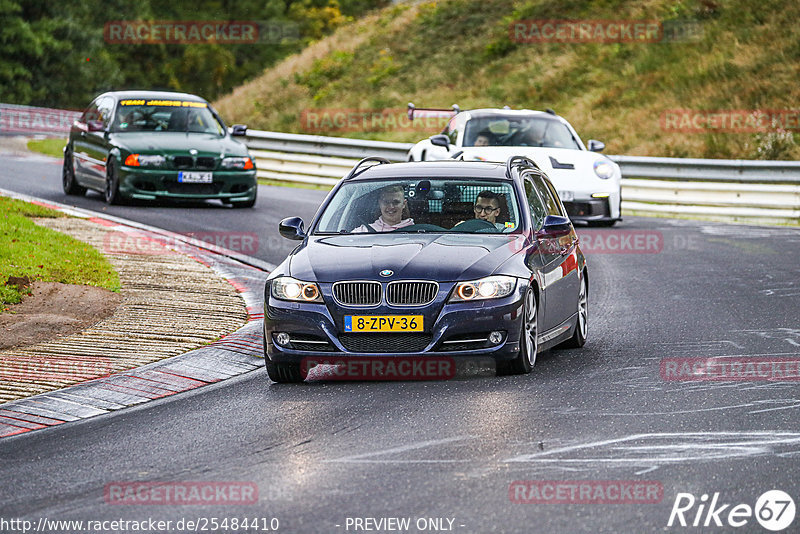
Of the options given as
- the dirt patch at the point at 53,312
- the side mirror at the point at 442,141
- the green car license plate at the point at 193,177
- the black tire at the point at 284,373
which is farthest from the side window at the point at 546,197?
the green car license plate at the point at 193,177

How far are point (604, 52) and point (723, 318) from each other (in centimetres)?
2876

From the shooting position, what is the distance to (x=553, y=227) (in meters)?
9.90

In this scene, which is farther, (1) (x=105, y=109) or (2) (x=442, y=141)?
(1) (x=105, y=109)

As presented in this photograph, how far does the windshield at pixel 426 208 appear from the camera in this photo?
9852mm

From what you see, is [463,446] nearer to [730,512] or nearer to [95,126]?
[730,512]

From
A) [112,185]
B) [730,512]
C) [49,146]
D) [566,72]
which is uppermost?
[730,512]

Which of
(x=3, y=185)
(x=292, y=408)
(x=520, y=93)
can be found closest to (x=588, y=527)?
(x=292, y=408)

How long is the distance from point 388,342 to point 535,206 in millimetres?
2191

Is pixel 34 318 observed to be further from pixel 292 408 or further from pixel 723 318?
pixel 723 318

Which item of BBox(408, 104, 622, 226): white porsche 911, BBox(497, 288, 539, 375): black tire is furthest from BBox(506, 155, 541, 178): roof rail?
BBox(408, 104, 622, 226): white porsche 911

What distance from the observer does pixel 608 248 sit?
703 inches

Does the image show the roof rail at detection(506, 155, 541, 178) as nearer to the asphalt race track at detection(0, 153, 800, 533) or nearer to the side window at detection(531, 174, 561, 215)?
the side window at detection(531, 174, 561, 215)

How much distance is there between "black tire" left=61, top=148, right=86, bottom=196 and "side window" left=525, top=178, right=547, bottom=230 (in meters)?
12.8

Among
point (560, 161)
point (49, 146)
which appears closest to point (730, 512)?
point (560, 161)
